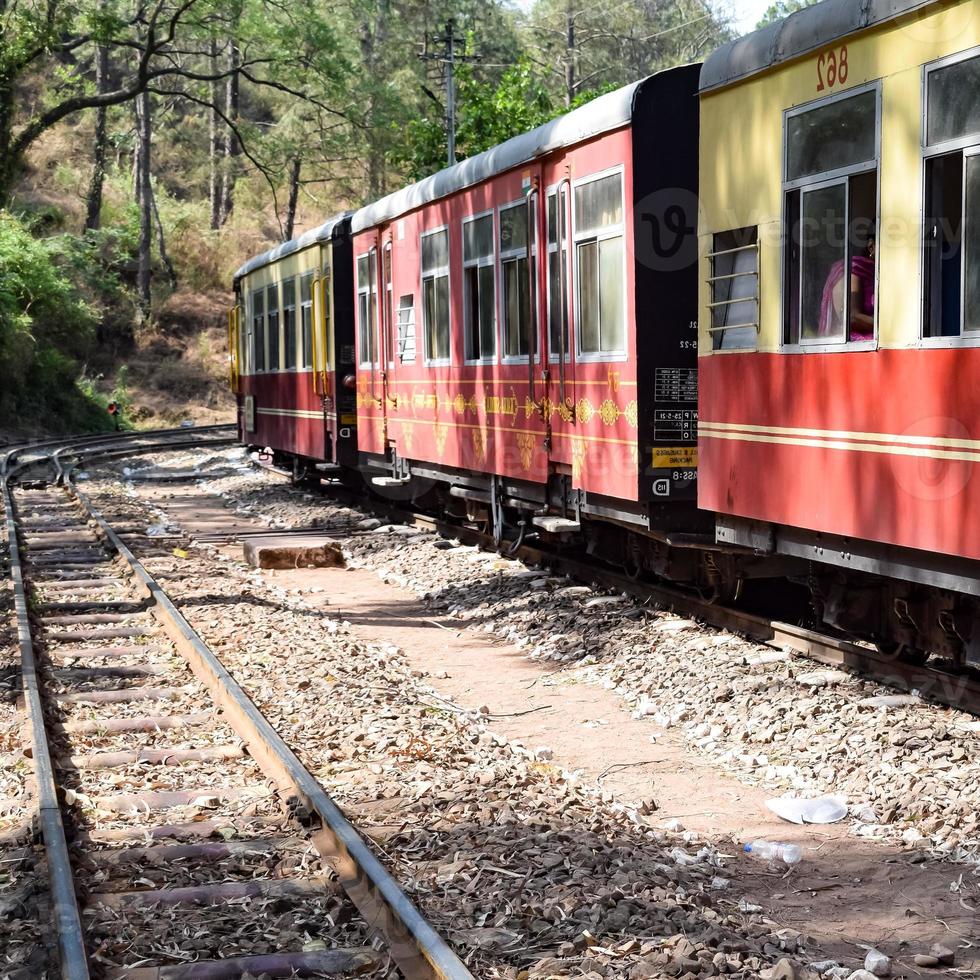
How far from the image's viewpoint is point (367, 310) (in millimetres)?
17594

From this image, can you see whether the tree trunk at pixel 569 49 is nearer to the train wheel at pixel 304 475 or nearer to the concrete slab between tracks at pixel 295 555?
the train wheel at pixel 304 475

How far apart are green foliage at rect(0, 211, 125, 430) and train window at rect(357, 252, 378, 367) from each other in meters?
23.2

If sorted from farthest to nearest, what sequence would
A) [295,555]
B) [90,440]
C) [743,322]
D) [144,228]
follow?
[144,228], [90,440], [295,555], [743,322]

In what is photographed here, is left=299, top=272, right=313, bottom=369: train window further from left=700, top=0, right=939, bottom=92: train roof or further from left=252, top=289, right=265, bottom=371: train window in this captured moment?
left=700, top=0, right=939, bottom=92: train roof

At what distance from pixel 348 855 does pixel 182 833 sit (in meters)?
0.98

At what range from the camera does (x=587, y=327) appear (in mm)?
10680

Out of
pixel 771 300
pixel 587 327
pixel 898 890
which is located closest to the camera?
pixel 898 890

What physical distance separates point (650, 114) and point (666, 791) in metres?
4.85

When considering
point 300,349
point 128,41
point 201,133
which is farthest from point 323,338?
point 201,133

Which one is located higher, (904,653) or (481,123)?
(481,123)

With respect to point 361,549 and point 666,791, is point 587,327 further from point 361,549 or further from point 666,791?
point 361,549

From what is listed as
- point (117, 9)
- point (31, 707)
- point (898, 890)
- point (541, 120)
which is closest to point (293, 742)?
point (31, 707)

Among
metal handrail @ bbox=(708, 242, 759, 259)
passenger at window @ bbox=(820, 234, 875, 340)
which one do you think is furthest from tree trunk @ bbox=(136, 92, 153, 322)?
passenger at window @ bbox=(820, 234, 875, 340)

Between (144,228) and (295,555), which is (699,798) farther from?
(144,228)
